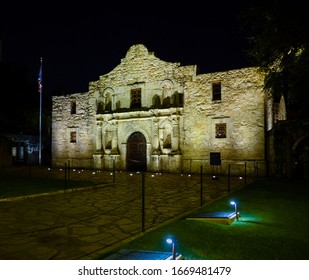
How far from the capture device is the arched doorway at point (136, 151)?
79.0 feet

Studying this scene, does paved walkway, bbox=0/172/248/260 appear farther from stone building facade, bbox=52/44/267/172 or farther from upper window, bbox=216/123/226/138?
upper window, bbox=216/123/226/138

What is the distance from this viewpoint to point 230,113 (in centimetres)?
2069

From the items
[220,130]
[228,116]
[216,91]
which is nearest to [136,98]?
[216,91]

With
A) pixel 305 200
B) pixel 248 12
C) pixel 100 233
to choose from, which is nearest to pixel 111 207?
pixel 100 233

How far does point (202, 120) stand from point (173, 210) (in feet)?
43.8

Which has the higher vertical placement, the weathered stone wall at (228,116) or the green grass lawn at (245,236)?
the weathered stone wall at (228,116)

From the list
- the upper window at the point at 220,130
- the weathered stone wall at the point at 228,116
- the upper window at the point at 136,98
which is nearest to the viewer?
the weathered stone wall at the point at 228,116

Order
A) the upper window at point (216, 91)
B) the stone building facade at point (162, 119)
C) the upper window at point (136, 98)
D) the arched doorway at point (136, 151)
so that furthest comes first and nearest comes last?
the upper window at point (136, 98)
the arched doorway at point (136, 151)
the upper window at point (216, 91)
the stone building facade at point (162, 119)

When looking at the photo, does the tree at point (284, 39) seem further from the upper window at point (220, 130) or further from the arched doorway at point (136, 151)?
the arched doorway at point (136, 151)

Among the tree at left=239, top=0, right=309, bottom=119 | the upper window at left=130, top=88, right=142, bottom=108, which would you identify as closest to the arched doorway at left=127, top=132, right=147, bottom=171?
the upper window at left=130, top=88, right=142, bottom=108

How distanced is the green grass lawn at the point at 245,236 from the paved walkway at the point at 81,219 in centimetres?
61

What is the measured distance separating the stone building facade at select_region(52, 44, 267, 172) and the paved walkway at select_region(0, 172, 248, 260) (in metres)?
8.46

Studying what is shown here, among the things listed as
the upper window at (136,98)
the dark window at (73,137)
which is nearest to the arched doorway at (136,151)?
the upper window at (136,98)

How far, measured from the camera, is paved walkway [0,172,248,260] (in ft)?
17.6
